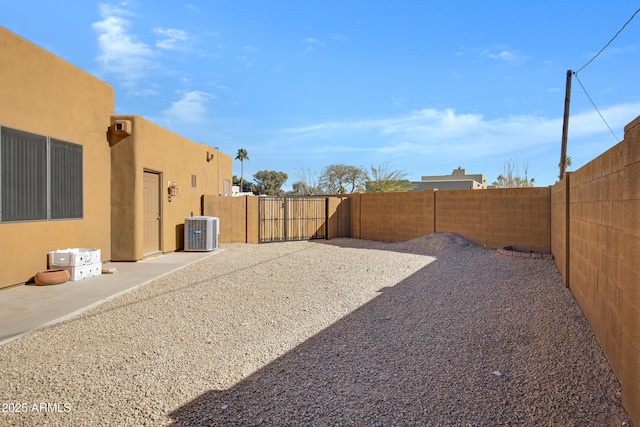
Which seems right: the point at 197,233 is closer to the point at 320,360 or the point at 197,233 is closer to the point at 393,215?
the point at 393,215

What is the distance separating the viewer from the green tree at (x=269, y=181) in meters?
50.9

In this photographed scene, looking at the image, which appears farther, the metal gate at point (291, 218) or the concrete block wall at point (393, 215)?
the metal gate at point (291, 218)

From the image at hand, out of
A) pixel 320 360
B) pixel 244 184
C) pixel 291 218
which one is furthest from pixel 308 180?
pixel 320 360

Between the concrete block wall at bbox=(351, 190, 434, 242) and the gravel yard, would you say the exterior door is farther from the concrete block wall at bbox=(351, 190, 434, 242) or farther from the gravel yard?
the concrete block wall at bbox=(351, 190, 434, 242)

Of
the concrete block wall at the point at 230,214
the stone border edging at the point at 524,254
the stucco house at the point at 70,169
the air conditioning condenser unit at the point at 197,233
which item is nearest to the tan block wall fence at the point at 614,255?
the stone border edging at the point at 524,254

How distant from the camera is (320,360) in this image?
152 inches

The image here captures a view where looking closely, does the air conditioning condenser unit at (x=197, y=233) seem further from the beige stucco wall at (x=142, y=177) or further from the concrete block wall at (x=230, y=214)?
the concrete block wall at (x=230, y=214)

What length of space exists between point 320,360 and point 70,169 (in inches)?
269

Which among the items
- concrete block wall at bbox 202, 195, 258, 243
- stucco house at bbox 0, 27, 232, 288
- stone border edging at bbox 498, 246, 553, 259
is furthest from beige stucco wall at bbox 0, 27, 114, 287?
stone border edging at bbox 498, 246, 553, 259

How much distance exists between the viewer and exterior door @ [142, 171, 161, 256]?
33.1 ft

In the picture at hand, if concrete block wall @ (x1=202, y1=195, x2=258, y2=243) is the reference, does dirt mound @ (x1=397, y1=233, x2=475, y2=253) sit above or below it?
below

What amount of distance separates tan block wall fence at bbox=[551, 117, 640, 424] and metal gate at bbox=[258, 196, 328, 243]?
1125cm

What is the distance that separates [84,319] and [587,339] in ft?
19.3

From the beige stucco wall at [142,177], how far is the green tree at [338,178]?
23473 mm
